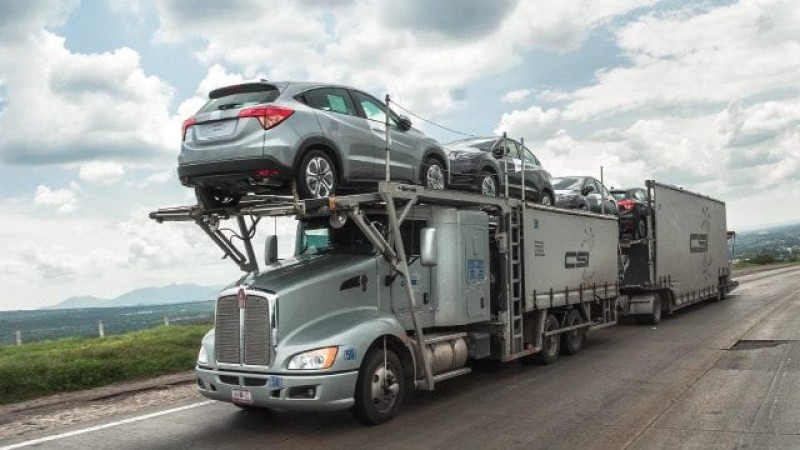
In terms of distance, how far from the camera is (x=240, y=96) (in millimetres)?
7648

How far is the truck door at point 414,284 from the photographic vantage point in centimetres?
795

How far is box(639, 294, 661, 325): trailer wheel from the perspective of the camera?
638 inches

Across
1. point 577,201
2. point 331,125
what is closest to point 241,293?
point 331,125

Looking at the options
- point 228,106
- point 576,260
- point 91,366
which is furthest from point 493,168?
point 91,366

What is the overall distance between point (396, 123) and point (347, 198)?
2308 millimetres

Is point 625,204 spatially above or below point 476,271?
above

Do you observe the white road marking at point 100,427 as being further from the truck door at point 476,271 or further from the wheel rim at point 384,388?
the truck door at point 476,271

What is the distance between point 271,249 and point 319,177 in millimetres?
1910

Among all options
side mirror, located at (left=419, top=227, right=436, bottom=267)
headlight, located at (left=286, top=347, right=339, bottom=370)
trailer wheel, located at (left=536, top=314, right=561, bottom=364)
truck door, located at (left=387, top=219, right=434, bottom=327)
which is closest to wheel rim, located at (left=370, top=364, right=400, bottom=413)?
headlight, located at (left=286, top=347, right=339, bottom=370)

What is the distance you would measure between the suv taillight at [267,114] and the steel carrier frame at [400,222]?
817 mm

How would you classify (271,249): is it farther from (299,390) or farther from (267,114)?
(299,390)

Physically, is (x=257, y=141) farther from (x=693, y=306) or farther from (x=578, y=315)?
(x=693, y=306)

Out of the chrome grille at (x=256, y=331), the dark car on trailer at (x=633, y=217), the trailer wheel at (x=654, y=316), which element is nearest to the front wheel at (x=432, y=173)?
the chrome grille at (x=256, y=331)

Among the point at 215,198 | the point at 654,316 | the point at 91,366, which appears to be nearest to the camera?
the point at 215,198
